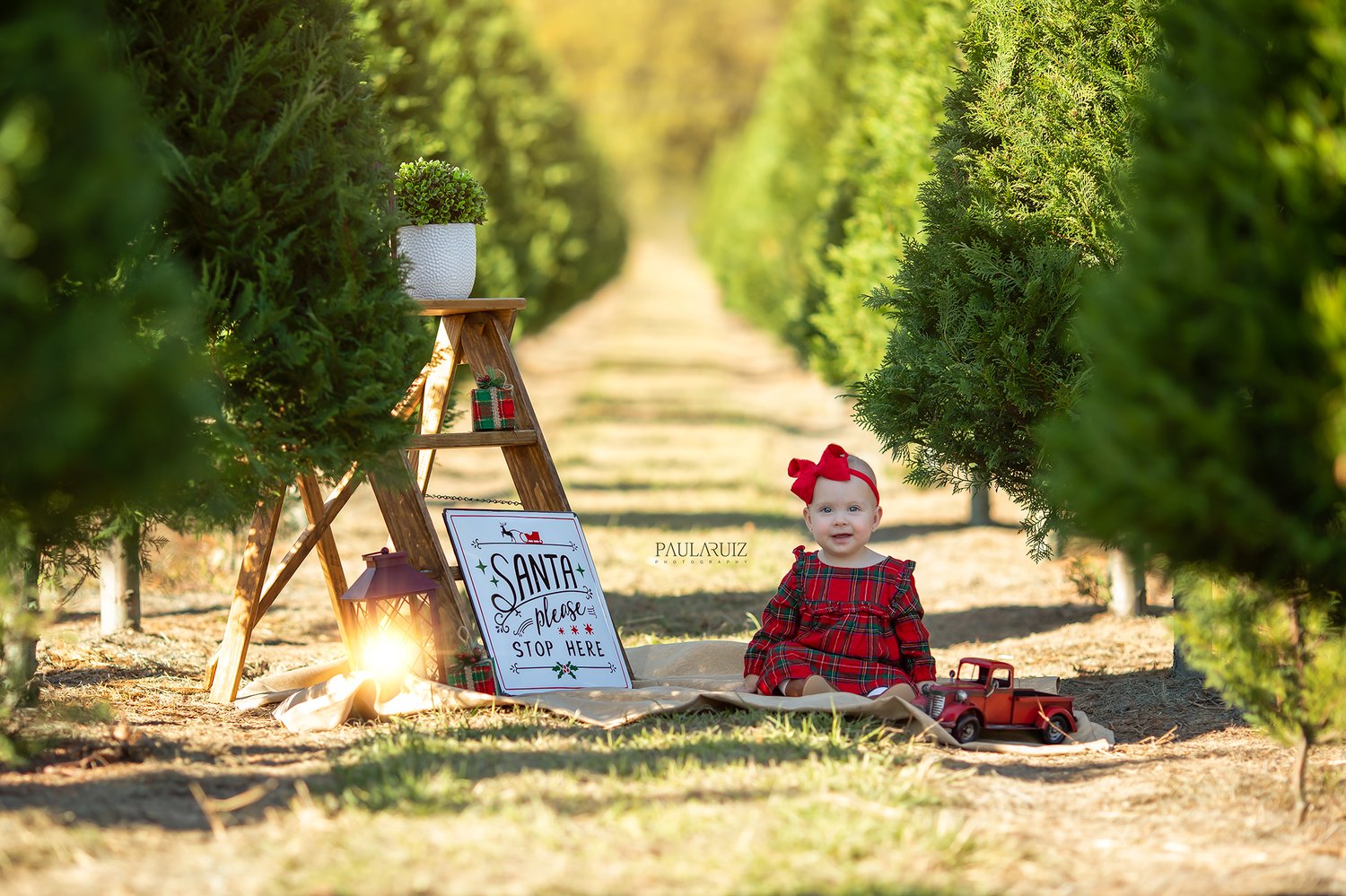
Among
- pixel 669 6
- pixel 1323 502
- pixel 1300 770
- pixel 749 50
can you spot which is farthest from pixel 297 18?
pixel 669 6

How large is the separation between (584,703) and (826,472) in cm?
146

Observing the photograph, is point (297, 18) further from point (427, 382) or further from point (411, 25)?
point (411, 25)

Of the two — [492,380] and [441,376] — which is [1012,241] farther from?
[441,376]

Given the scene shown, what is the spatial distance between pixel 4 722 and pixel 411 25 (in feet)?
26.4

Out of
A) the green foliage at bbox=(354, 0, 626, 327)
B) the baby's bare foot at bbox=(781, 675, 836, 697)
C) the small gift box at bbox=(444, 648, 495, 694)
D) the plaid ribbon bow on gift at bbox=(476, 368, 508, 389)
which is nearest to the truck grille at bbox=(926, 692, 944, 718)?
the baby's bare foot at bbox=(781, 675, 836, 697)

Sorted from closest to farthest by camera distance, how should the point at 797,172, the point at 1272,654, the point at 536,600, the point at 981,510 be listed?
the point at 1272,654
the point at 536,600
the point at 981,510
the point at 797,172

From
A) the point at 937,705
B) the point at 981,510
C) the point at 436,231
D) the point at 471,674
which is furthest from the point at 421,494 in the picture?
the point at 981,510

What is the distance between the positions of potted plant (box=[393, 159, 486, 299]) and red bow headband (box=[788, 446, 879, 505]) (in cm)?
177

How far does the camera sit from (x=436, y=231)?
5.78 meters

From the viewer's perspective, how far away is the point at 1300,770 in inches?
160

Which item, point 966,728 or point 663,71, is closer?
point 966,728

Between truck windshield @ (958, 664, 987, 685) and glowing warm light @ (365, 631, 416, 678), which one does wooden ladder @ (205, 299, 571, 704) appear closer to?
glowing warm light @ (365, 631, 416, 678)

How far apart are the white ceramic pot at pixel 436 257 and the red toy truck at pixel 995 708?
9.23 ft

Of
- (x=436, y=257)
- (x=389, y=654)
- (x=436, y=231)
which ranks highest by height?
(x=436, y=231)
